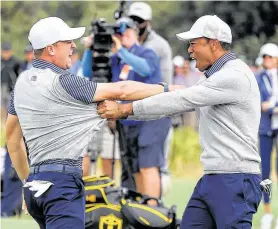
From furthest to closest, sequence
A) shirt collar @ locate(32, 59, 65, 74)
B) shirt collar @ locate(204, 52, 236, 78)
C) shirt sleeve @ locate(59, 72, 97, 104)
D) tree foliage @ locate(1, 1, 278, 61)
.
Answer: tree foliage @ locate(1, 1, 278, 61) < shirt collar @ locate(204, 52, 236, 78) < shirt collar @ locate(32, 59, 65, 74) < shirt sleeve @ locate(59, 72, 97, 104)

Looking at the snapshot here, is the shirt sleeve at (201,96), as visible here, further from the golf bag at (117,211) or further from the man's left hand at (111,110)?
the golf bag at (117,211)

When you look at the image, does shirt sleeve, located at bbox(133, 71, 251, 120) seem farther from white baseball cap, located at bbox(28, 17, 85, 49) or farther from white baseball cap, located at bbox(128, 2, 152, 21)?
white baseball cap, located at bbox(128, 2, 152, 21)

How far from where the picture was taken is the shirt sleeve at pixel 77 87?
6523 millimetres

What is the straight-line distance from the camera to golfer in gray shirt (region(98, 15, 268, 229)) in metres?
6.76

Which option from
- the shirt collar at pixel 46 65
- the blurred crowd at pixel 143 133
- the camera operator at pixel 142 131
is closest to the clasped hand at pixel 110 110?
the shirt collar at pixel 46 65

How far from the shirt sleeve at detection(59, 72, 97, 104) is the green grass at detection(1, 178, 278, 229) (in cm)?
384

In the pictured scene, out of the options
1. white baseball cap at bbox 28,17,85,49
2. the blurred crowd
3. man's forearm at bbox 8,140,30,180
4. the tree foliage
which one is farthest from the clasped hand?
the tree foliage

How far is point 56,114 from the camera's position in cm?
657

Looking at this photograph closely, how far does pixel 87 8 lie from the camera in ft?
113

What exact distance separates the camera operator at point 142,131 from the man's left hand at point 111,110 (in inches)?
157

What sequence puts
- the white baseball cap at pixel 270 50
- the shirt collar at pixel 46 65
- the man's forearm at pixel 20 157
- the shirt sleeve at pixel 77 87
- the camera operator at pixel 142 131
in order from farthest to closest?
the white baseball cap at pixel 270 50
the camera operator at pixel 142 131
the man's forearm at pixel 20 157
the shirt collar at pixel 46 65
the shirt sleeve at pixel 77 87

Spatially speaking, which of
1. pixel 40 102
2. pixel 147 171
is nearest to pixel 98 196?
pixel 147 171

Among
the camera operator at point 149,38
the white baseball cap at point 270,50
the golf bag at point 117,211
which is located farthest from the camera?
the white baseball cap at point 270,50

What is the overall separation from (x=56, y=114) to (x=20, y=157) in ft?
2.59
